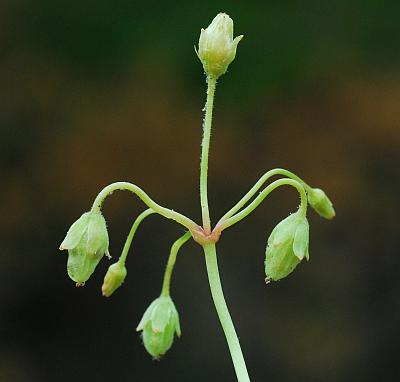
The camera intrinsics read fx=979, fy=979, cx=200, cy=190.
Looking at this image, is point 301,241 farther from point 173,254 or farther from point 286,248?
point 173,254

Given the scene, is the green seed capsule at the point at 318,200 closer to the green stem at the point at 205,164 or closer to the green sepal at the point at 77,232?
the green stem at the point at 205,164

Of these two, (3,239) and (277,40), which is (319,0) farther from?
(3,239)

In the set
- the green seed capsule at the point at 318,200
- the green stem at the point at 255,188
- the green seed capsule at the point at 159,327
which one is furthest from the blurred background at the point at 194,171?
the green stem at the point at 255,188

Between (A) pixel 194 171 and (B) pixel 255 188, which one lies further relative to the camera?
(A) pixel 194 171

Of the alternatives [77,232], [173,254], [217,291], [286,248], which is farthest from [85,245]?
[286,248]

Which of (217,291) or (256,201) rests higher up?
(256,201)

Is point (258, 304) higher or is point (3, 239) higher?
point (3, 239)

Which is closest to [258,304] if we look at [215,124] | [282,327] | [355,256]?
[282,327]

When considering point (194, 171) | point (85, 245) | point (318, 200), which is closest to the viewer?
point (85, 245)
